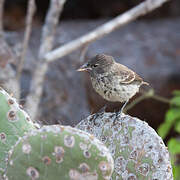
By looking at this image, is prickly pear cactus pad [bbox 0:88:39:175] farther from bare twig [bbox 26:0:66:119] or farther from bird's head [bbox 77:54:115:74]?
bare twig [bbox 26:0:66:119]

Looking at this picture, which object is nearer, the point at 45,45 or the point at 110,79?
the point at 110,79

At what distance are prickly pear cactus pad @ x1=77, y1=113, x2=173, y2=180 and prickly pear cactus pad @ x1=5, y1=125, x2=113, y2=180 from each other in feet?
2.40

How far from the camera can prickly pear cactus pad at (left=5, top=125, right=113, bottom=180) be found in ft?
7.08

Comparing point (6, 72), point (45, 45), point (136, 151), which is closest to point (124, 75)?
point (136, 151)

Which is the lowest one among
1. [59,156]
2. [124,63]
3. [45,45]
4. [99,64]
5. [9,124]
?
[124,63]

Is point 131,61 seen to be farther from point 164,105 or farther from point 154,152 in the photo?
point 154,152

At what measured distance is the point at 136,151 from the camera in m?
2.93

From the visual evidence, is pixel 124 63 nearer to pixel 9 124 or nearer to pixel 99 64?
pixel 99 64

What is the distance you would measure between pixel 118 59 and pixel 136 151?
4.46 meters

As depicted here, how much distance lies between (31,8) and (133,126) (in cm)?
294

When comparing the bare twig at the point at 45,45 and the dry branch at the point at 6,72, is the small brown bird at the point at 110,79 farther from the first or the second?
the dry branch at the point at 6,72

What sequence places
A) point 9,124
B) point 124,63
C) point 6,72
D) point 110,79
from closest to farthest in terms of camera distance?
point 9,124, point 110,79, point 6,72, point 124,63

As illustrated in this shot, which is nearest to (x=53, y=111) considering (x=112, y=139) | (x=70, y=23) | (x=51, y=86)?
(x=51, y=86)

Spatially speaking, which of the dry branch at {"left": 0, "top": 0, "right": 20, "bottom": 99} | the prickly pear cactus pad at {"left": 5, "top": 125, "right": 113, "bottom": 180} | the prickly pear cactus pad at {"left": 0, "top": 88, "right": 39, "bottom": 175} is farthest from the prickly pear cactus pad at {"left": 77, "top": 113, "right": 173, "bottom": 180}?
the dry branch at {"left": 0, "top": 0, "right": 20, "bottom": 99}
